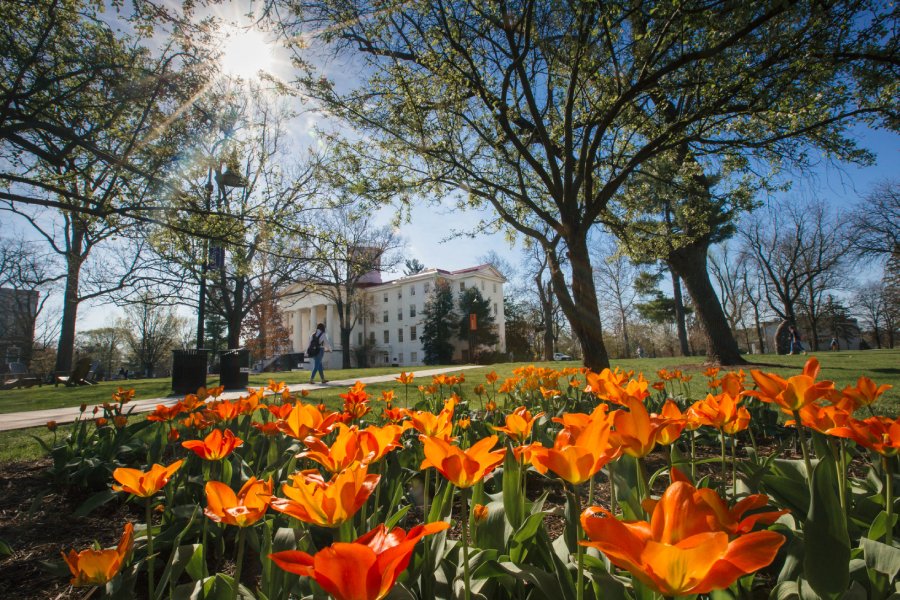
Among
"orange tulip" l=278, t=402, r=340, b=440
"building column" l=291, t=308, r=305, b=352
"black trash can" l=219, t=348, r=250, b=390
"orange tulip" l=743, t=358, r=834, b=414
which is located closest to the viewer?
"orange tulip" l=743, t=358, r=834, b=414

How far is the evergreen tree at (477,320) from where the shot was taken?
1496 inches

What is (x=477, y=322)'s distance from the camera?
38.1m

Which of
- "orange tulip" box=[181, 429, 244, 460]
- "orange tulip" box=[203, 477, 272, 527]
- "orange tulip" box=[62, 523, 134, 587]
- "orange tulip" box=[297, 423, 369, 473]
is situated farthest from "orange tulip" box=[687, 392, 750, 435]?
"orange tulip" box=[62, 523, 134, 587]

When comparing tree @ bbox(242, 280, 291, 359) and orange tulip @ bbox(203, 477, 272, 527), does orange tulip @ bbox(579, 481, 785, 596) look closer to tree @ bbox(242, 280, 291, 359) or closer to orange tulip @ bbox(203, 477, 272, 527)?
orange tulip @ bbox(203, 477, 272, 527)

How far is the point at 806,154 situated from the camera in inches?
290

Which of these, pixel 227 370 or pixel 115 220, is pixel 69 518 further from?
pixel 227 370

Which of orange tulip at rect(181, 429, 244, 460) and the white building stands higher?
the white building

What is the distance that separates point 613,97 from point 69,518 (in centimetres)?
863

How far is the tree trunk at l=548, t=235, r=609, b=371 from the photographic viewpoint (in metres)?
7.42

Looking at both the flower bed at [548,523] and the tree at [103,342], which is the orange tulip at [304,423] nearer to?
the flower bed at [548,523]

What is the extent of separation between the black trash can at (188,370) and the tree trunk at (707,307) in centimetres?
1280

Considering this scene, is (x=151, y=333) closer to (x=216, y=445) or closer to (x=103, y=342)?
(x=103, y=342)

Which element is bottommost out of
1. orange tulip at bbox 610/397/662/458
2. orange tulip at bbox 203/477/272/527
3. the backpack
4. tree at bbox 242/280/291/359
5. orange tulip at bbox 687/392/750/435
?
orange tulip at bbox 203/477/272/527

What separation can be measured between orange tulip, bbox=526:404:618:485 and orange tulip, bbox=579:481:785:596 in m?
0.22
